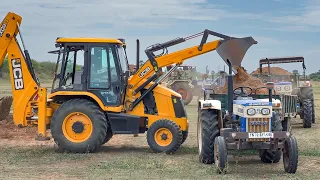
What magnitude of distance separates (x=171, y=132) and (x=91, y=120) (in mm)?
1835

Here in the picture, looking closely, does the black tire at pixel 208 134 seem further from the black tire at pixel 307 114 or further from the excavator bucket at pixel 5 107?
the excavator bucket at pixel 5 107

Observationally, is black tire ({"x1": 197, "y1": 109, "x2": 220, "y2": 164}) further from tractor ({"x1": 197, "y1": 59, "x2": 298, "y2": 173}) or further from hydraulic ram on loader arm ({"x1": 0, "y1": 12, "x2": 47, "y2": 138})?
hydraulic ram on loader arm ({"x1": 0, "y1": 12, "x2": 47, "y2": 138})

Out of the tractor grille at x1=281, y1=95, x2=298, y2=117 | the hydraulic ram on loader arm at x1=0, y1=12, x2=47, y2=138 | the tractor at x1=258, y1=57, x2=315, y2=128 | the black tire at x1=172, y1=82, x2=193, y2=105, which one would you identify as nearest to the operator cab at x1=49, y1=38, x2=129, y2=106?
the hydraulic ram on loader arm at x1=0, y1=12, x2=47, y2=138

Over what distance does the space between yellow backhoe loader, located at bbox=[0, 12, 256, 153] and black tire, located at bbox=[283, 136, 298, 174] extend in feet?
9.57

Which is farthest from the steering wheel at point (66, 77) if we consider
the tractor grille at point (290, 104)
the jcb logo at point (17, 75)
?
the tractor grille at point (290, 104)

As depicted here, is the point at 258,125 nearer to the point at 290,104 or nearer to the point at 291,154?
the point at 291,154

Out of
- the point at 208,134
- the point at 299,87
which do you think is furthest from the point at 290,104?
the point at 208,134

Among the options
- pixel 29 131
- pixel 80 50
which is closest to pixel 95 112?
pixel 80 50

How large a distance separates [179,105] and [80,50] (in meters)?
2.66

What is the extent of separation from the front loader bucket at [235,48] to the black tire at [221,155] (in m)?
2.48

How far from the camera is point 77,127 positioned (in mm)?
12828

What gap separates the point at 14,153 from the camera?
12.8m

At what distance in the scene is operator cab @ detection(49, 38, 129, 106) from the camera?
12.9 m

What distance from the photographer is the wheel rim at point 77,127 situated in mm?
12820
